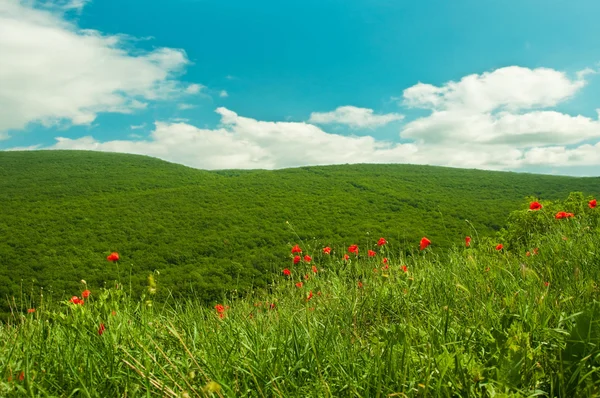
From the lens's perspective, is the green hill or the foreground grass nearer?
the foreground grass

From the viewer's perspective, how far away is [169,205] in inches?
1666

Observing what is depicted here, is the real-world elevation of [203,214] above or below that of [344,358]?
below

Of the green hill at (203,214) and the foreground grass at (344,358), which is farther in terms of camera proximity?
the green hill at (203,214)

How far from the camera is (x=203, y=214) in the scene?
39062 mm

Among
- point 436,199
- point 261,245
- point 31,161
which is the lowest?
point 261,245

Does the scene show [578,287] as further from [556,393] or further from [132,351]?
[132,351]

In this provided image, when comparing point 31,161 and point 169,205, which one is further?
point 31,161

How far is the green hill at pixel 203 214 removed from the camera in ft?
82.7

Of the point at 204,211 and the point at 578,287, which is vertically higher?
the point at 578,287

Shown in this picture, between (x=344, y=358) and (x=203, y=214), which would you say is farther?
(x=203, y=214)

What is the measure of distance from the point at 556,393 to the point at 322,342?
4.07 feet

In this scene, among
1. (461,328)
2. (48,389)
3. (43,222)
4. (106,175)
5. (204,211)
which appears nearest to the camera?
(48,389)

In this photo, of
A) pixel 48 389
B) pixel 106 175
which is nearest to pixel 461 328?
pixel 48 389

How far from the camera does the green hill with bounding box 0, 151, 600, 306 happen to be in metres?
25.2
